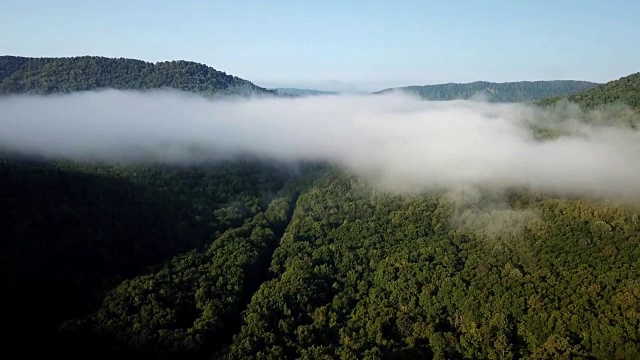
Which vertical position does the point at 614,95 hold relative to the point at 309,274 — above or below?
above

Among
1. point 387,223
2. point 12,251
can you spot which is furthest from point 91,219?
point 387,223

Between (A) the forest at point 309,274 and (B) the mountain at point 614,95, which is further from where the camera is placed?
(B) the mountain at point 614,95

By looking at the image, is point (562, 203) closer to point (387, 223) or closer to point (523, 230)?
point (523, 230)

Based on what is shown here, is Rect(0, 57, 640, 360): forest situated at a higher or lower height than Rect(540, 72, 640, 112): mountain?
lower

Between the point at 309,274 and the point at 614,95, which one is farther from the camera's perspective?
the point at 614,95

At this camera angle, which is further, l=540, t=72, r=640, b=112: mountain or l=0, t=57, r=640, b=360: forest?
l=540, t=72, r=640, b=112: mountain
